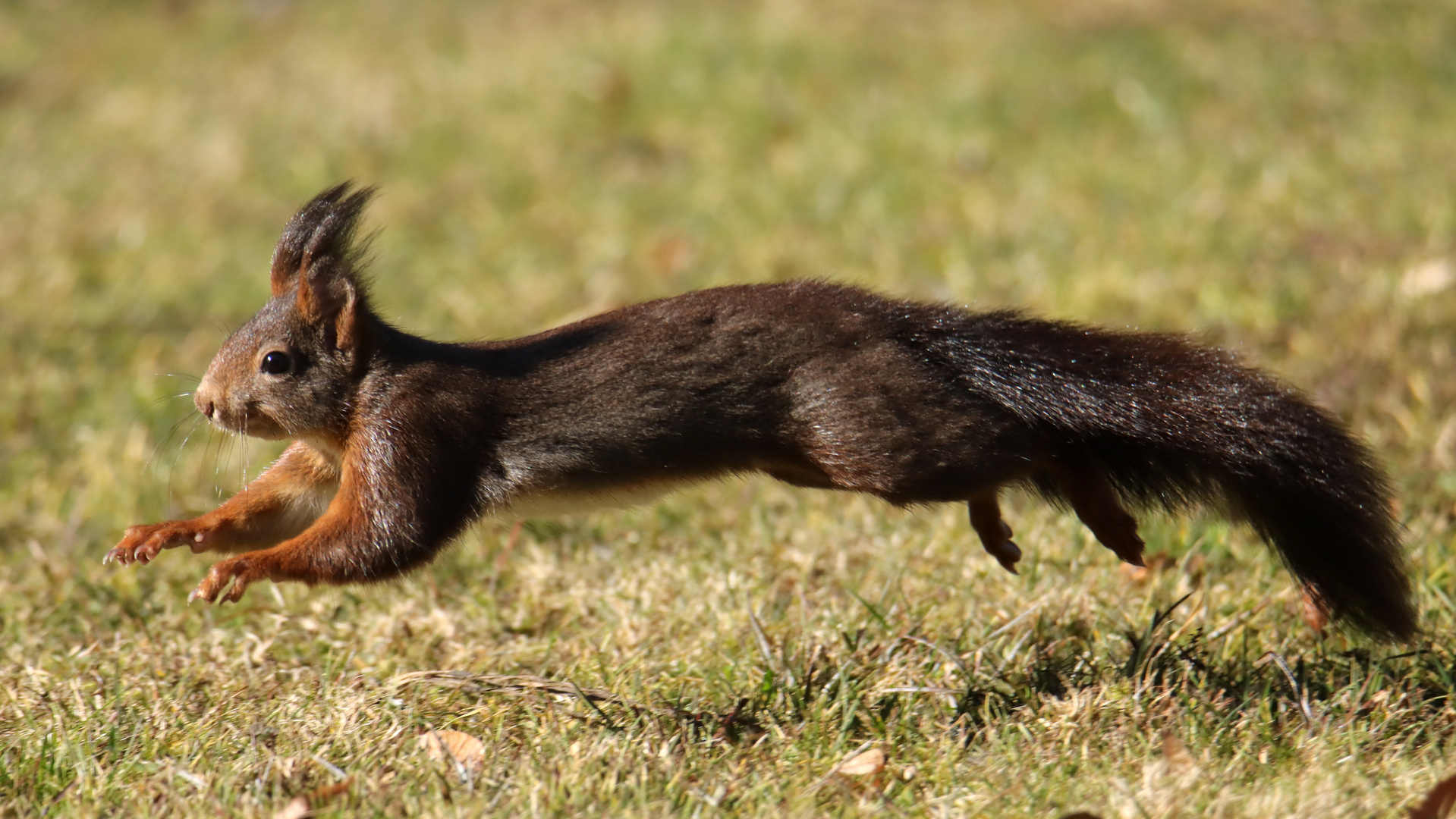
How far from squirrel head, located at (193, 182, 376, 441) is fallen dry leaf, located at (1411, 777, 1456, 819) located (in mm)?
1959

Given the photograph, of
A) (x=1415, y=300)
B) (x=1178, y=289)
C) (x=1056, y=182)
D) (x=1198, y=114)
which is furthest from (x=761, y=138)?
(x=1415, y=300)

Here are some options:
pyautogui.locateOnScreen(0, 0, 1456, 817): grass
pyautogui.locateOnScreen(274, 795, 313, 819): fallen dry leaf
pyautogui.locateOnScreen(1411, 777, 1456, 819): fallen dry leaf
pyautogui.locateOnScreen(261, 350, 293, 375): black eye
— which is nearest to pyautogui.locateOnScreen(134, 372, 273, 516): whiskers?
pyautogui.locateOnScreen(0, 0, 1456, 817): grass

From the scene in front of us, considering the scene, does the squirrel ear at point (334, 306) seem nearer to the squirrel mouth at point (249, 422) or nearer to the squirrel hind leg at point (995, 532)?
the squirrel mouth at point (249, 422)

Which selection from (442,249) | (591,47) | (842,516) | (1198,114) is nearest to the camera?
(842,516)

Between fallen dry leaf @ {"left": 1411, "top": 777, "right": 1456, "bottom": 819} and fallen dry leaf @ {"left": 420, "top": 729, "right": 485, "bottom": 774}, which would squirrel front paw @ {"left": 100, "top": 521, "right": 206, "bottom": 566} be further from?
fallen dry leaf @ {"left": 1411, "top": 777, "right": 1456, "bottom": 819}

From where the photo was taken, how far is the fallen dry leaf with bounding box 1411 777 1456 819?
229 centimetres

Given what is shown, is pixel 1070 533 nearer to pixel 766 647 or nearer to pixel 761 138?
pixel 766 647

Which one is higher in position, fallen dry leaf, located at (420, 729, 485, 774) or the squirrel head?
the squirrel head

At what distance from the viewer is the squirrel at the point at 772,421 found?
8.97 ft

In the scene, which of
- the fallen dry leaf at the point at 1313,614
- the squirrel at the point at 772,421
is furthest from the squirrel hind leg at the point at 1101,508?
the fallen dry leaf at the point at 1313,614

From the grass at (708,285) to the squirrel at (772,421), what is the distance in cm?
31

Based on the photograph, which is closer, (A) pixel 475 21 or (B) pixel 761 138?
(B) pixel 761 138

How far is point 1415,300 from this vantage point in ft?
15.9

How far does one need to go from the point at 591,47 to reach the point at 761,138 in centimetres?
149
